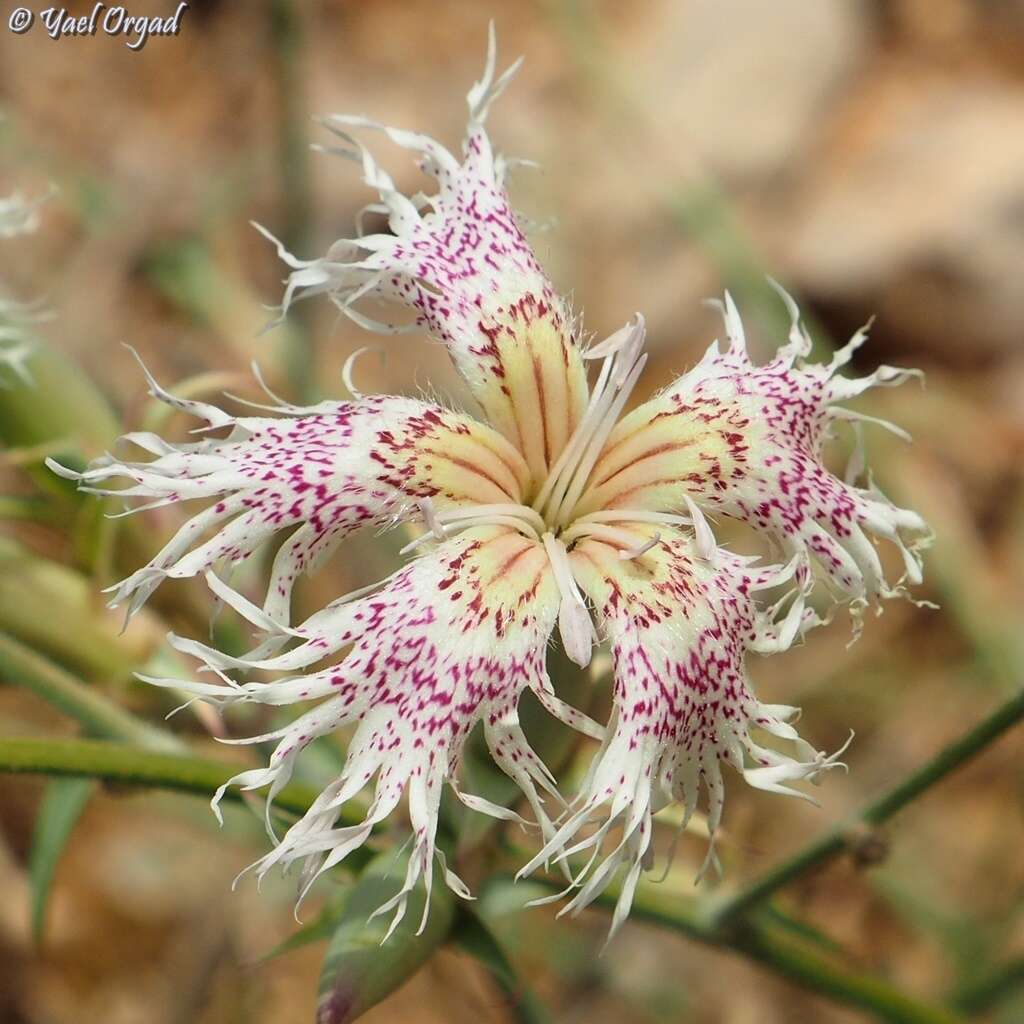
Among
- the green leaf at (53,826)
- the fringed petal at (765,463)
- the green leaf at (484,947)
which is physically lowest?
the green leaf at (53,826)

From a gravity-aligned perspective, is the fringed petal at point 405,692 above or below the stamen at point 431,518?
below

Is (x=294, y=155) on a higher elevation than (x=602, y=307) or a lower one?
higher

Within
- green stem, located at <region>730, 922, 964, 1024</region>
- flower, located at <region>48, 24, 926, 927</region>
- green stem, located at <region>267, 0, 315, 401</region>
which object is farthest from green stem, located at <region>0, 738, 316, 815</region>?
green stem, located at <region>267, 0, 315, 401</region>

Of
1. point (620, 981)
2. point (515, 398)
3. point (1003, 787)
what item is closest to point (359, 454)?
point (515, 398)

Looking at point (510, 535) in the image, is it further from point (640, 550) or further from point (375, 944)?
point (375, 944)

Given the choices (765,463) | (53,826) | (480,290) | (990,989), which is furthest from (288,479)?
(990,989)

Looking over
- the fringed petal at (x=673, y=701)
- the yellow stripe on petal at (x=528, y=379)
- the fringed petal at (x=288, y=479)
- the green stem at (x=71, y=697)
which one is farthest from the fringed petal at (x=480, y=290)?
the green stem at (x=71, y=697)

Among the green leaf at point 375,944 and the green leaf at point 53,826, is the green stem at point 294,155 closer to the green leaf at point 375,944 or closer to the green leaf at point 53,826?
the green leaf at point 53,826
